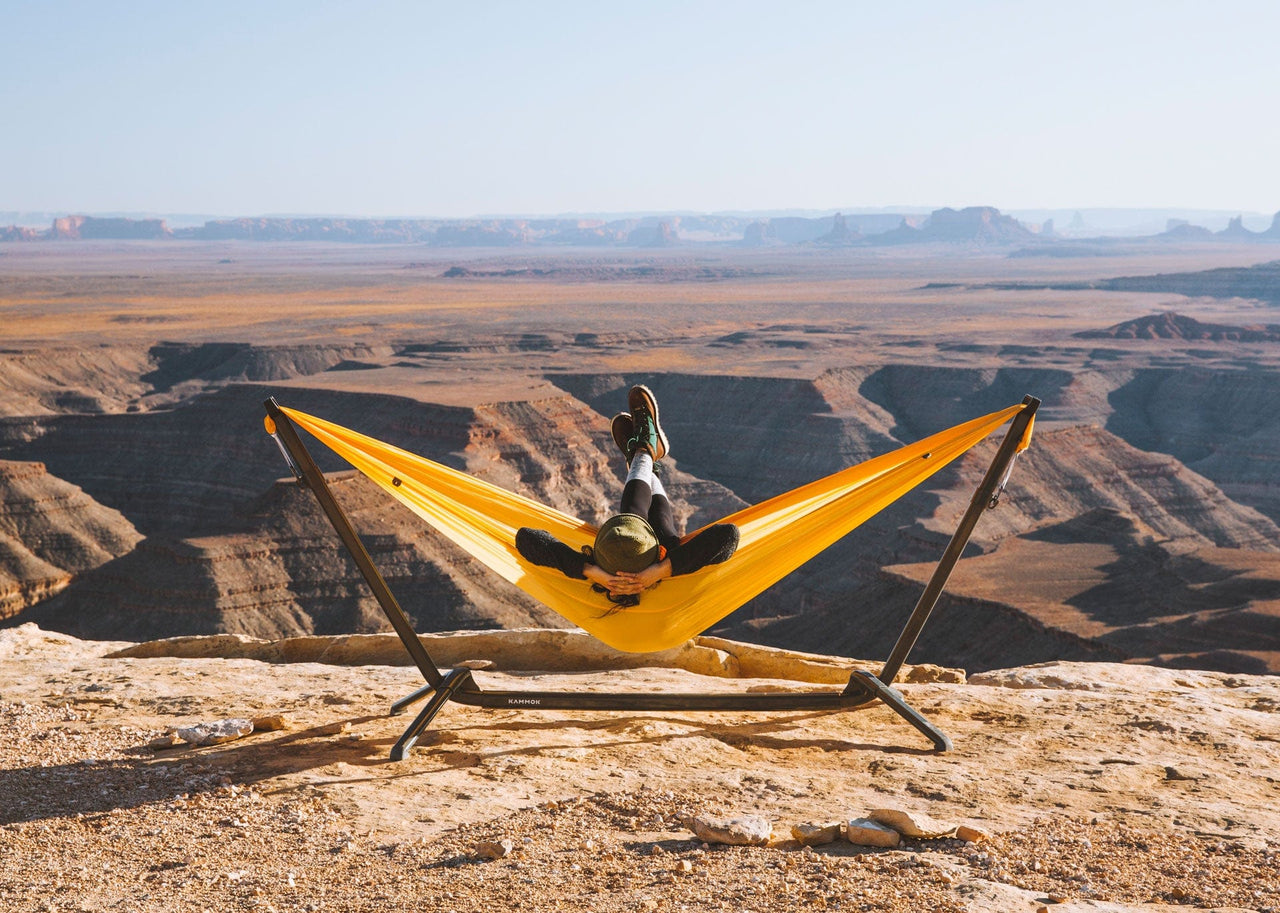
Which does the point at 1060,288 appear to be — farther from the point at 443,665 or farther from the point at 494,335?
the point at 443,665

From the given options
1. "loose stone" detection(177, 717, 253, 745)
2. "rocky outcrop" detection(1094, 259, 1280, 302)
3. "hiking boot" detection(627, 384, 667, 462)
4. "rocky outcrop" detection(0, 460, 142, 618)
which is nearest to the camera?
"loose stone" detection(177, 717, 253, 745)

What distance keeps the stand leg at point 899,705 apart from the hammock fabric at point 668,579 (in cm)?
89

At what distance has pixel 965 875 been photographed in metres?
5.67

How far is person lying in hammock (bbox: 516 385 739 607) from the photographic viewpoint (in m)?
7.31

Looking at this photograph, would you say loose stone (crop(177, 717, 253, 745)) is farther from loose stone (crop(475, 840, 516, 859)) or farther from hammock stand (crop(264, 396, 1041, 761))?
loose stone (crop(475, 840, 516, 859))

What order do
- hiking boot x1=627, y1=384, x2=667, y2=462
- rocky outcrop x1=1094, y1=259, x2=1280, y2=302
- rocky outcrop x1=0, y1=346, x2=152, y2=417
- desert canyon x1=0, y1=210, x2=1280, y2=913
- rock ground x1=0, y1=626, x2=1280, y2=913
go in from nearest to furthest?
rock ground x1=0, y1=626, x2=1280, y2=913 < desert canyon x1=0, y1=210, x2=1280, y2=913 < hiking boot x1=627, y1=384, x2=667, y2=462 < rocky outcrop x1=0, y1=346, x2=152, y2=417 < rocky outcrop x1=1094, y1=259, x2=1280, y2=302

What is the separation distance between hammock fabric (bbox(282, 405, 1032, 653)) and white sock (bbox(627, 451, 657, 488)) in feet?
1.57

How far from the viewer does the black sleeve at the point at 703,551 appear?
24.6 feet

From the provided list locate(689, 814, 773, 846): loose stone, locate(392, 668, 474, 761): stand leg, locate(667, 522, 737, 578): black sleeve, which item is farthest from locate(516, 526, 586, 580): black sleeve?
locate(689, 814, 773, 846): loose stone

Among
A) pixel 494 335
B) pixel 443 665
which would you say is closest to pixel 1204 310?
pixel 494 335

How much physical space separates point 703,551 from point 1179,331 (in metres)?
124

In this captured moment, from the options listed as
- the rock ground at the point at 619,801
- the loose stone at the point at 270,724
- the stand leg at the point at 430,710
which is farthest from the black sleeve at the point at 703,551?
the loose stone at the point at 270,724

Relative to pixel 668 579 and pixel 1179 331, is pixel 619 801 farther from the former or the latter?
pixel 1179 331

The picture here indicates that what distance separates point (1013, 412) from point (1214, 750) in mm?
2502
